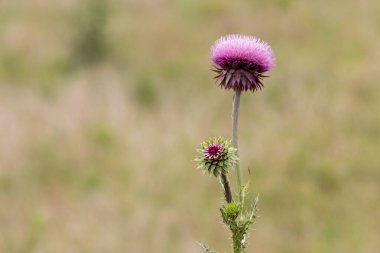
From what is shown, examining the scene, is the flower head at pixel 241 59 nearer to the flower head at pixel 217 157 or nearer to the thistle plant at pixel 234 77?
the thistle plant at pixel 234 77

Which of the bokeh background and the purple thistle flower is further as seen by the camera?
the bokeh background

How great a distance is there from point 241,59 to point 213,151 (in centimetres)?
45

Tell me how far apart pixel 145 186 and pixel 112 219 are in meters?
0.95

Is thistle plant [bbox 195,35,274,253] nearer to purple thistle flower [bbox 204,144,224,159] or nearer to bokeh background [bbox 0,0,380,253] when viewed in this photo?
purple thistle flower [bbox 204,144,224,159]

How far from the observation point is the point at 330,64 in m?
14.7

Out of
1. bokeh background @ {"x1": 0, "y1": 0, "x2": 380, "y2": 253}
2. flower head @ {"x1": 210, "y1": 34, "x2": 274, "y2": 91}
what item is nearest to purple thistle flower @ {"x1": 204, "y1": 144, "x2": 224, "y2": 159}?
flower head @ {"x1": 210, "y1": 34, "x2": 274, "y2": 91}

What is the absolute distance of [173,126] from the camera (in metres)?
12.4

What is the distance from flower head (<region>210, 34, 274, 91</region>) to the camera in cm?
306

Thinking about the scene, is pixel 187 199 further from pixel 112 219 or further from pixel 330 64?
pixel 330 64

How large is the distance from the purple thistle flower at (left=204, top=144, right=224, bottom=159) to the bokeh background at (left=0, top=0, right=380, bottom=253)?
481 centimetres

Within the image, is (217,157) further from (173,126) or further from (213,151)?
(173,126)

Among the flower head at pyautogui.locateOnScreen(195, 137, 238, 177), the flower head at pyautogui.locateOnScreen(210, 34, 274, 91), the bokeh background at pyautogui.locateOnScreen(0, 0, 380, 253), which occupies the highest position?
the bokeh background at pyautogui.locateOnScreen(0, 0, 380, 253)

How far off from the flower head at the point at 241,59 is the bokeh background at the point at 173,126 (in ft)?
15.7

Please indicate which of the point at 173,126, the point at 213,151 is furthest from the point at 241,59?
the point at 173,126
